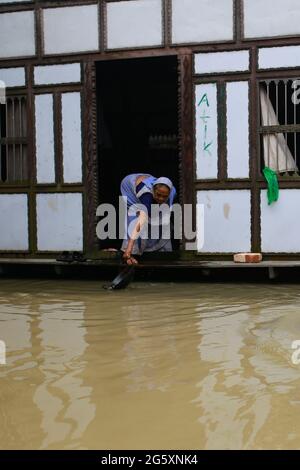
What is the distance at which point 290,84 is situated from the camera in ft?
28.6

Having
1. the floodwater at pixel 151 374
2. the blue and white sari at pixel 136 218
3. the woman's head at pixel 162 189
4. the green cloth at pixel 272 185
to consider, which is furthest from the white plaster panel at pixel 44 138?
the green cloth at pixel 272 185

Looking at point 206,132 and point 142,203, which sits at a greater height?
point 206,132

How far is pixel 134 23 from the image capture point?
8.98 metres

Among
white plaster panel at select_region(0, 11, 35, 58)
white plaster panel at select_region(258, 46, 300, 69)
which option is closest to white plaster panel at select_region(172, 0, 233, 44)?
white plaster panel at select_region(258, 46, 300, 69)

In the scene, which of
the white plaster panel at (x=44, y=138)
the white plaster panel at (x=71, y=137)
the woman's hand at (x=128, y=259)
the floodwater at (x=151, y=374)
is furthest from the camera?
the white plaster panel at (x=44, y=138)

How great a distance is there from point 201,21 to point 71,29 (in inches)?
74.4

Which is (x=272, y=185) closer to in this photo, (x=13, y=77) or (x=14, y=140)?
(x=14, y=140)

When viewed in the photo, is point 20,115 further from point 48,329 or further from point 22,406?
point 22,406

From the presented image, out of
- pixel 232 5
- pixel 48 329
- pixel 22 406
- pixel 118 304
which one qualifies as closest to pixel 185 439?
pixel 22 406

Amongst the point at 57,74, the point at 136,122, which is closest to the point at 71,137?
the point at 57,74

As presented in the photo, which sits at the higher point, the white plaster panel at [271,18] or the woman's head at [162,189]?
the white plaster panel at [271,18]

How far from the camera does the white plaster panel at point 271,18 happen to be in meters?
8.45

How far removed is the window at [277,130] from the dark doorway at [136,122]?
3195 mm

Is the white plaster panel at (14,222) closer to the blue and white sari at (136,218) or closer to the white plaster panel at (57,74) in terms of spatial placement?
the white plaster panel at (57,74)
